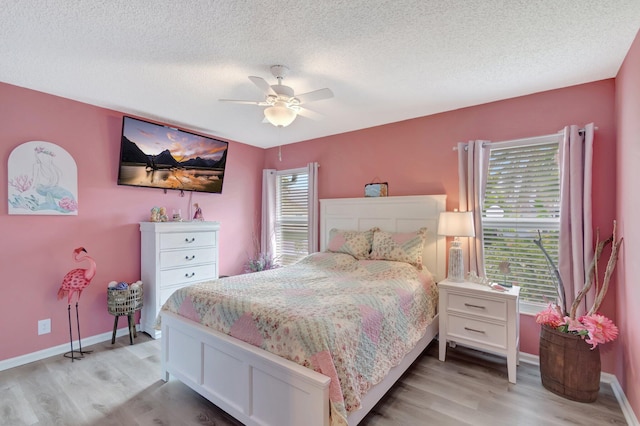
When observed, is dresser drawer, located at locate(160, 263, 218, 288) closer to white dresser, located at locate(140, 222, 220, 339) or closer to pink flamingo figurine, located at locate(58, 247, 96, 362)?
white dresser, located at locate(140, 222, 220, 339)

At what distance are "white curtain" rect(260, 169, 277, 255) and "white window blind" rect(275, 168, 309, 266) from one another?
0.24 feet

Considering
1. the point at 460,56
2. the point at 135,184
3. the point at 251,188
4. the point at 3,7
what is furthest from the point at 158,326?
the point at 460,56

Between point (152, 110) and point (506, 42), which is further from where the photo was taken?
point (152, 110)

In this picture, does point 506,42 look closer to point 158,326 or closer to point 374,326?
point 374,326

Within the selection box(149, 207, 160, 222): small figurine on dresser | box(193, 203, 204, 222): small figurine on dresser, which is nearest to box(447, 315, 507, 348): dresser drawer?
box(193, 203, 204, 222): small figurine on dresser

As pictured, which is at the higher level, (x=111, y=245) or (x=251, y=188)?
(x=251, y=188)

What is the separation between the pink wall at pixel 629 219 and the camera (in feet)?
6.15

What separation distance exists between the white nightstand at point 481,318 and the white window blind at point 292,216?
226 centimetres

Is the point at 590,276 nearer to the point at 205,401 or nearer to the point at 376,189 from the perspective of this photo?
the point at 376,189

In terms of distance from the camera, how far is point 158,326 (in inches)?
99.4

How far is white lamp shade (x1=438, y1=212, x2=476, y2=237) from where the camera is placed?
2.75m

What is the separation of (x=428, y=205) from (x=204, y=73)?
2563 millimetres

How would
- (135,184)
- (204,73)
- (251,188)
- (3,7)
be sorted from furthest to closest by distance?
(251,188), (135,184), (204,73), (3,7)

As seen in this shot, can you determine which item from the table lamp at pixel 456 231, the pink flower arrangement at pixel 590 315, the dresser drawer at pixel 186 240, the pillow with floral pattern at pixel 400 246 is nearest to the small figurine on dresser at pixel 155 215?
the dresser drawer at pixel 186 240
